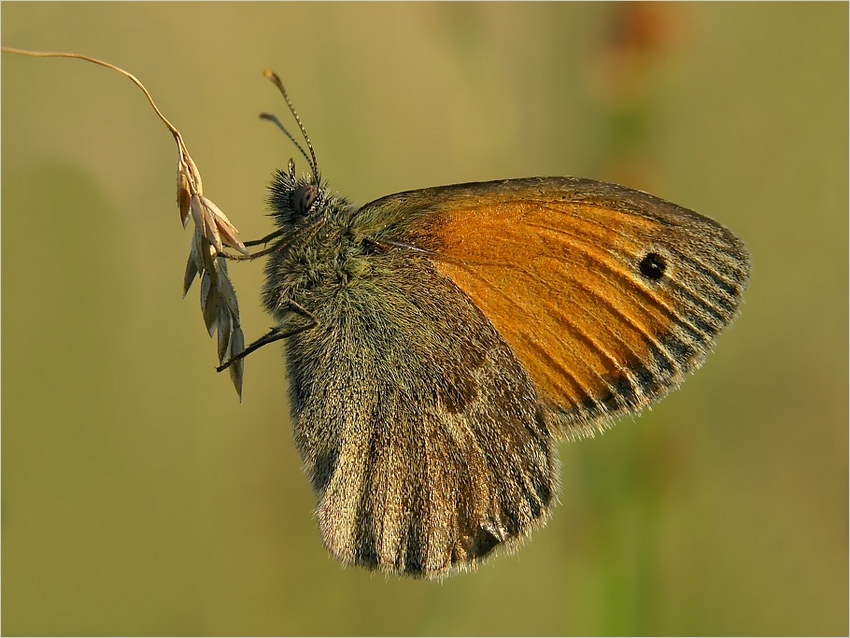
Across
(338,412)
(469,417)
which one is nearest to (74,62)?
(338,412)

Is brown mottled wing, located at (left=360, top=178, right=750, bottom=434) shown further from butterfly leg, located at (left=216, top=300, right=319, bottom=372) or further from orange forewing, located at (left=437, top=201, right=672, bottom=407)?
butterfly leg, located at (left=216, top=300, right=319, bottom=372)

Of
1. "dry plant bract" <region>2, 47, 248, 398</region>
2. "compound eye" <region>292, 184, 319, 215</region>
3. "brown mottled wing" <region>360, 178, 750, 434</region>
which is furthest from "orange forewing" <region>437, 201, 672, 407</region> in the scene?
"dry plant bract" <region>2, 47, 248, 398</region>

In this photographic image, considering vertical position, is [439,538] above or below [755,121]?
below

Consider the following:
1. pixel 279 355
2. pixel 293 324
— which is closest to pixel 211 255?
pixel 293 324

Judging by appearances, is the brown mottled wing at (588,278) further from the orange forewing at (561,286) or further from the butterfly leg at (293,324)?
the butterfly leg at (293,324)

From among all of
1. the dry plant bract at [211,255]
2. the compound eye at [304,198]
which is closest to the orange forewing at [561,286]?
the compound eye at [304,198]

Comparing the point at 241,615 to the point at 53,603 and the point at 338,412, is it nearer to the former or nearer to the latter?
the point at 53,603
